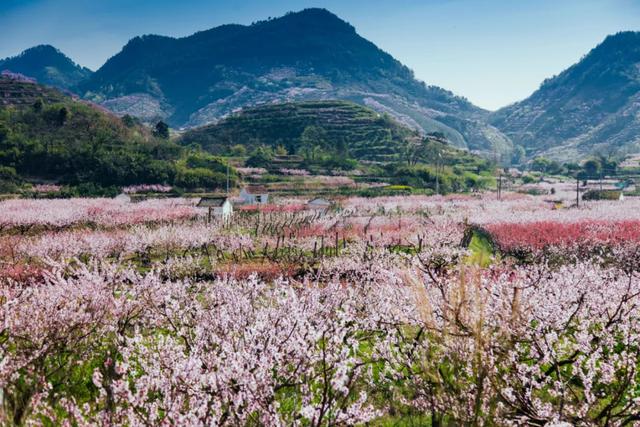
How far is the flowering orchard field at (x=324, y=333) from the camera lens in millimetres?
4211

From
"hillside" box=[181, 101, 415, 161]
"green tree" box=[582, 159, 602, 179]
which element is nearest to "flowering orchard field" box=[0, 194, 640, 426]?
"hillside" box=[181, 101, 415, 161]

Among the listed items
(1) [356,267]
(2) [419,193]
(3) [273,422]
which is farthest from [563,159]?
(3) [273,422]

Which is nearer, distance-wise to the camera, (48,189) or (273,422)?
(273,422)

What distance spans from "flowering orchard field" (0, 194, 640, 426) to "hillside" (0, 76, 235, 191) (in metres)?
31.0

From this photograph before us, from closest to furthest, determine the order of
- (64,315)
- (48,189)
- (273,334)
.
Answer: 1. (273,334)
2. (64,315)
3. (48,189)

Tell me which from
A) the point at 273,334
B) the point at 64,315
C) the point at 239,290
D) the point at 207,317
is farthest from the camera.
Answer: the point at 239,290

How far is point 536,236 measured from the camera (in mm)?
20984

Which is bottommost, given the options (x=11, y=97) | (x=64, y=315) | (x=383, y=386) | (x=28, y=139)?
(x=383, y=386)

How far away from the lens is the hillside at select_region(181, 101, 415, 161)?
9881cm

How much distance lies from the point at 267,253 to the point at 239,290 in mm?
10793

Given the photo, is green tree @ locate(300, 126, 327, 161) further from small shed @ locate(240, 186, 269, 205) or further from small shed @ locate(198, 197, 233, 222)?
small shed @ locate(198, 197, 233, 222)

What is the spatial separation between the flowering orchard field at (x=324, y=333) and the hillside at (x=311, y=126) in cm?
7220

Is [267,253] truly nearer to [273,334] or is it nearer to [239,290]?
[239,290]

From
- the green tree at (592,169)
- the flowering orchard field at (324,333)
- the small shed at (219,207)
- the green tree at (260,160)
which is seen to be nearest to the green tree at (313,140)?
the green tree at (260,160)
